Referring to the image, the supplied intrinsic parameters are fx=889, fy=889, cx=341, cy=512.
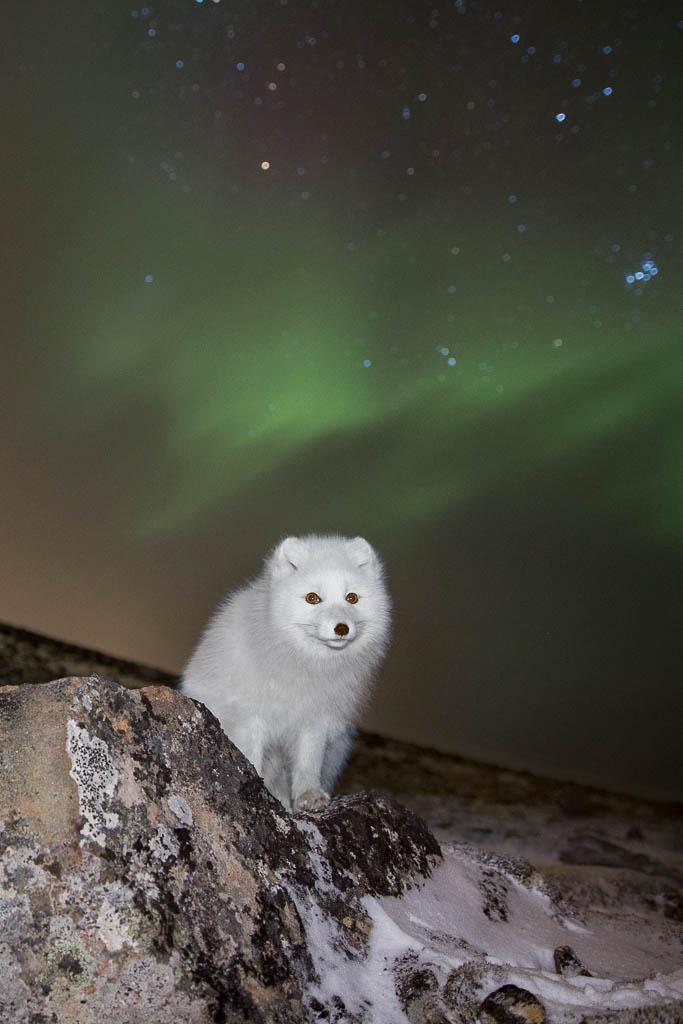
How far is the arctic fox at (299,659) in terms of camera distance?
578 cm

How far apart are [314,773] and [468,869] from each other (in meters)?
1.43

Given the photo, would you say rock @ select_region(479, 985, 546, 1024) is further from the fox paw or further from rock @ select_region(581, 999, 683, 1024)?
the fox paw

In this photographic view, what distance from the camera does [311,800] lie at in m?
5.91

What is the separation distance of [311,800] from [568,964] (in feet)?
6.12

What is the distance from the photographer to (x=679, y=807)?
25688 millimetres

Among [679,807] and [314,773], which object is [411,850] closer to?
[314,773]

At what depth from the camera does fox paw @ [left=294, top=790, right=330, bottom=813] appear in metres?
5.83

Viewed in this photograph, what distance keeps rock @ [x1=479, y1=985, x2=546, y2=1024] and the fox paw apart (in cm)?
170

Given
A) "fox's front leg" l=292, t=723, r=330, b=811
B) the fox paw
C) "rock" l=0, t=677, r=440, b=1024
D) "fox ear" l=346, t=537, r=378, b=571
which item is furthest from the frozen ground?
"fox ear" l=346, t=537, r=378, b=571

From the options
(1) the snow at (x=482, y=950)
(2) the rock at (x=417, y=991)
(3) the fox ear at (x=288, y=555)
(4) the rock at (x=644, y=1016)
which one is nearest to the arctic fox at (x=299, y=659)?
(3) the fox ear at (x=288, y=555)

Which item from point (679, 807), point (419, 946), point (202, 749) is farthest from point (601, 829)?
point (202, 749)

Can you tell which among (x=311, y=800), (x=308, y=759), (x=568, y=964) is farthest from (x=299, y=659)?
(x=568, y=964)

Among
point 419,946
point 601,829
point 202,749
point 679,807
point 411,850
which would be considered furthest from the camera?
point 679,807

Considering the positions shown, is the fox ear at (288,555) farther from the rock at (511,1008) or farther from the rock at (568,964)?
the rock at (568,964)
